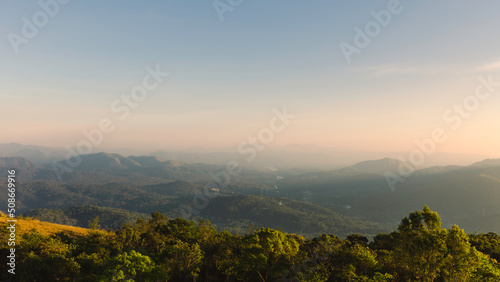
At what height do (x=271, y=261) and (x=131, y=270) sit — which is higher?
(x=131, y=270)

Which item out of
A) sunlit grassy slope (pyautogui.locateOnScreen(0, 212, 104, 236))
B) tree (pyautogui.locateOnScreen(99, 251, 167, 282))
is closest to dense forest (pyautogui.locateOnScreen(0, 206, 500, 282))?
tree (pyautogui.locateOnScreen(99, 251, 167, 282))

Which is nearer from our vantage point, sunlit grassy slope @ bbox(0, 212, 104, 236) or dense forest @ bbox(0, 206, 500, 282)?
dense forest @ bbox(0, 206, 500, 282)

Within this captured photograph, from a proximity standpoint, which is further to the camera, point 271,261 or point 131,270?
point 271,261

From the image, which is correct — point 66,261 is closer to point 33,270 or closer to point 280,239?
point 33,270

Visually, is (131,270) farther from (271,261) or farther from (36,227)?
(36,227)

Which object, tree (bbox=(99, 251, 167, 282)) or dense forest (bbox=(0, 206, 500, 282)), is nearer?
dense forest (bbox=(0, 206, 500, 282))

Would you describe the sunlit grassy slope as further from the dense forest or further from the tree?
the tree

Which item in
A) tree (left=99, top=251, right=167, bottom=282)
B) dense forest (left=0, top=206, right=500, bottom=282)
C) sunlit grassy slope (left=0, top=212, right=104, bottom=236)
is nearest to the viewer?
dense forest (left=0, top=206, right=500, bottom=282)

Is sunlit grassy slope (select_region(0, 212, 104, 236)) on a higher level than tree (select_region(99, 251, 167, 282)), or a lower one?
lower

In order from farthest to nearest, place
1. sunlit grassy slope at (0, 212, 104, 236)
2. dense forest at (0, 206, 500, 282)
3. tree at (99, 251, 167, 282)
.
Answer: sunlit grassy slope at (0, 212, 104, 236) < tree at (99, 251, 167, 282) < dense forest at (0, 206, 500, 282)

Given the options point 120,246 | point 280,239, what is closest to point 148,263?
point 280,239

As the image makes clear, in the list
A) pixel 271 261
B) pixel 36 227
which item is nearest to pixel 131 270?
pixel 271 261
